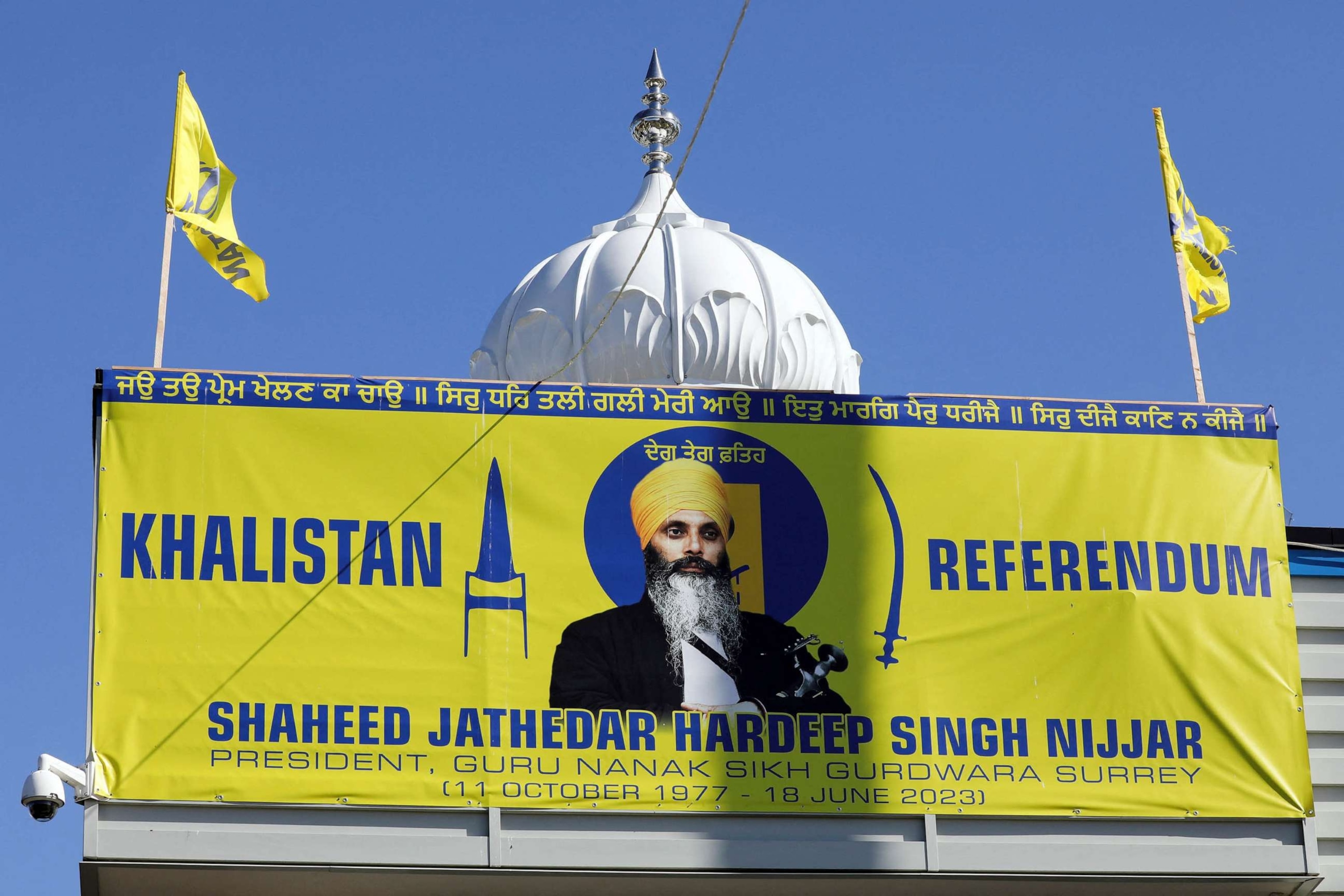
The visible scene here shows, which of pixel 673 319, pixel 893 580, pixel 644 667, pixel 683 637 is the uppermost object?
pixel 673 319

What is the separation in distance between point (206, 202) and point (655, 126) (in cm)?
603

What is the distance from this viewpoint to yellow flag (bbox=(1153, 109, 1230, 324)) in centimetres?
1728

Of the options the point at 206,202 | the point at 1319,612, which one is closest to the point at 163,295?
the point at 206,202

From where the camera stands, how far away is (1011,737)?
14.6m

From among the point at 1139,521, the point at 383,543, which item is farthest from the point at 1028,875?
the point at 383,543

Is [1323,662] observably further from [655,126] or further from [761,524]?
[655,126]

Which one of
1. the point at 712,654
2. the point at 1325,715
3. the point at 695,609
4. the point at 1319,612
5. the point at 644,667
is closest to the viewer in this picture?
the point at 644,667

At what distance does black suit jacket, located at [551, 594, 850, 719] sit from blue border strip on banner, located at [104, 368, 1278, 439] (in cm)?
149

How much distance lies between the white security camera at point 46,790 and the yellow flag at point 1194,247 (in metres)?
9.64

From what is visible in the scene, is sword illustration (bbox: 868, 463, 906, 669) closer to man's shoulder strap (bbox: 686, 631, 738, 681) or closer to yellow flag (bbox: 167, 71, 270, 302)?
man's shoulder strap (bbox: 686, 631, 738, 681)

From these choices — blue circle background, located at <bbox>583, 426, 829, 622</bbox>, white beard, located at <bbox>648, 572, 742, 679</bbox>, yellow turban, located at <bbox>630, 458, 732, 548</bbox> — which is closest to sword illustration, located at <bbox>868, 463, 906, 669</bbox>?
blue circle background, located at <bbox>583, 426, 829, 622</bbox>

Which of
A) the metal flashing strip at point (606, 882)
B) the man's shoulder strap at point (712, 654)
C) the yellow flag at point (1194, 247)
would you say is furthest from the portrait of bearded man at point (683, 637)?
the yellow flag at point (1194, 247)

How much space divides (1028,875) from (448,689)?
4.14m

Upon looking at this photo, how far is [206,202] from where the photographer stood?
16297 millimetres
